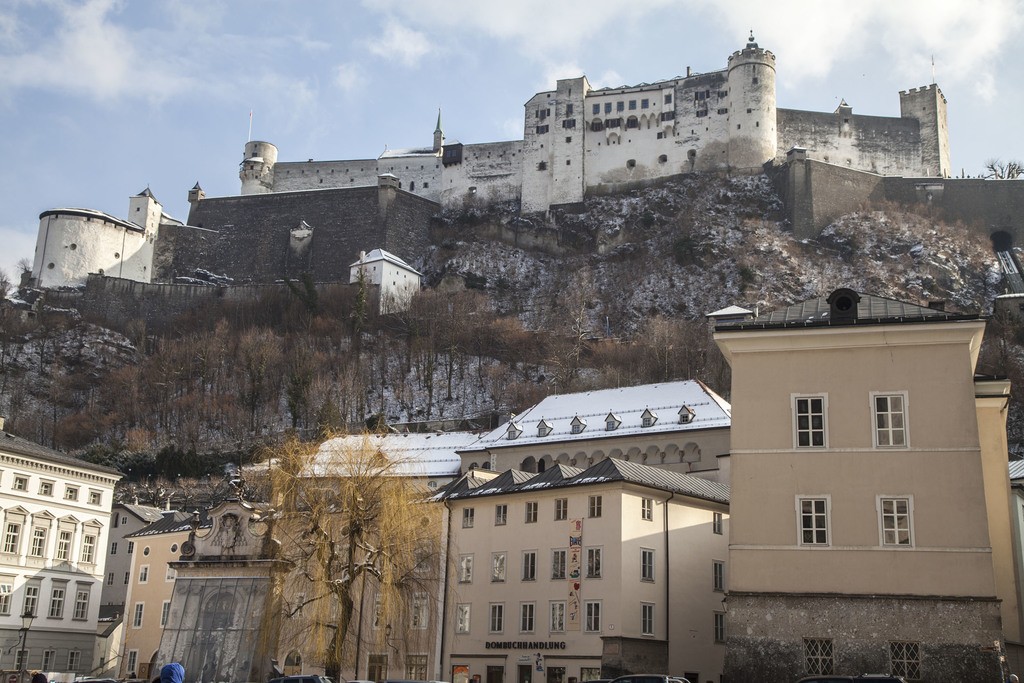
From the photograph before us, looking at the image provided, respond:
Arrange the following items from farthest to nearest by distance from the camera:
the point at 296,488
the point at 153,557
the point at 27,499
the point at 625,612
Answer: the point at 153,557 → the point at 27,499 → the point at 625,612 → the point at 296,488

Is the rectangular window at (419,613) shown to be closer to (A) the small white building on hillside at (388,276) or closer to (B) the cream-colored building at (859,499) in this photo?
(B) the cream-colored building at (859,499)

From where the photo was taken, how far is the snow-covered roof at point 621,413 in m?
52.3

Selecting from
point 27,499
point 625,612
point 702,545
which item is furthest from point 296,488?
point 27,499

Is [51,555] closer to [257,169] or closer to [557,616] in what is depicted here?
[557,616]

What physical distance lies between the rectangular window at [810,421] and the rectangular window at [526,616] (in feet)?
43.7

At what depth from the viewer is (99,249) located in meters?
96.2

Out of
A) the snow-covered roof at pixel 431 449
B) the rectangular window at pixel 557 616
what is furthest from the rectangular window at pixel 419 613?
the snow-covered roof at pixel 431 449

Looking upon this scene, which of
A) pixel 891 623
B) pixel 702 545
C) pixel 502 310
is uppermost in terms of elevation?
pixel 502 310

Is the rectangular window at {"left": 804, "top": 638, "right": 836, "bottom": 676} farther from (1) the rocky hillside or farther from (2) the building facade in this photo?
(1) the rocky hillside

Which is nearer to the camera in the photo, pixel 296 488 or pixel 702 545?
pixel 296 488

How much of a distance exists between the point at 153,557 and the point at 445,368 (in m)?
36.1

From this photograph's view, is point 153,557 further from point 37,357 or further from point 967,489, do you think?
point 37,357

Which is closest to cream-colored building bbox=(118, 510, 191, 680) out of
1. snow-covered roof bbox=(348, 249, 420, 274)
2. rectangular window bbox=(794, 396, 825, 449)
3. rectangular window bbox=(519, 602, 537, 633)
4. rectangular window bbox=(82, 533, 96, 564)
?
rectangular window bbox=(82, 533, 96, 564)

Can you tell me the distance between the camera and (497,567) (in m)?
37.4
